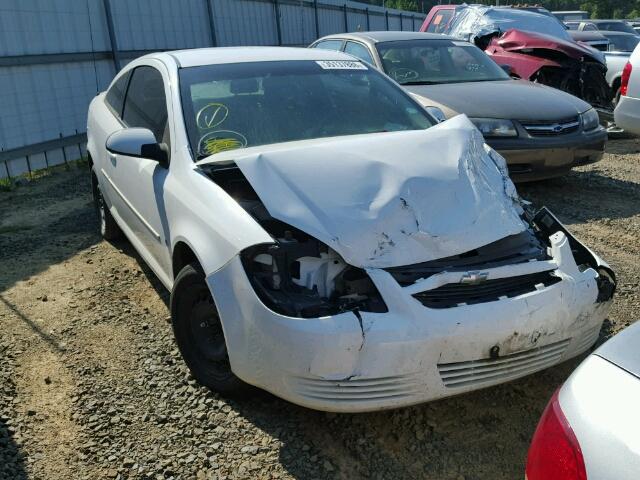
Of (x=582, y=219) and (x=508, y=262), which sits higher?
(x=508, y=262)

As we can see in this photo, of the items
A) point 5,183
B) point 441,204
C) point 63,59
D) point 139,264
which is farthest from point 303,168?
point 63,59

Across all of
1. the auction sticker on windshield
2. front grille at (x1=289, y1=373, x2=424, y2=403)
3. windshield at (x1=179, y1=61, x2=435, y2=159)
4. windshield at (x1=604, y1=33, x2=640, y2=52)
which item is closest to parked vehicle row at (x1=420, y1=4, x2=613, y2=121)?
windshield at (x1=604, y1=33, x2=640, y2=52)

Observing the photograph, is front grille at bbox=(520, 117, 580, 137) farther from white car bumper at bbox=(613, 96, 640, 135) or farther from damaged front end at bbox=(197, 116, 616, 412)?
damaged front end at bbox=(197, 116, 616, 412)

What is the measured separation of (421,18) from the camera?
28844mm

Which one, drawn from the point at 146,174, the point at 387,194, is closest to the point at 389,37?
the point at 146,174

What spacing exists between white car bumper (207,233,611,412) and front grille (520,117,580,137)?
3.76 meters

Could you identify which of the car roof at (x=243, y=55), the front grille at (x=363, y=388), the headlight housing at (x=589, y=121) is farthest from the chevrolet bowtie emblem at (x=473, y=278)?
the headlight housing at (x=589, y=121)

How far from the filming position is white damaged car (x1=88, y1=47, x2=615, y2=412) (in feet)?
8.32

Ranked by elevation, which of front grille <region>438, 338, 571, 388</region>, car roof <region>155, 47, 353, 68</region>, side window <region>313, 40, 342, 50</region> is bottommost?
front grille <region>438, 338, 571, 388</region>

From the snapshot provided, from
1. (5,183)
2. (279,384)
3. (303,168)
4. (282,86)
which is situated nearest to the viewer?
(279,384)

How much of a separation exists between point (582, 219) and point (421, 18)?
25.3m

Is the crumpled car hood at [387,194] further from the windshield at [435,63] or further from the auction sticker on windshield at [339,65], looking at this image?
the windshield at [435,63]

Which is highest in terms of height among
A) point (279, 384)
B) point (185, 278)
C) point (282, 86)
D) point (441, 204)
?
point (282, 86)

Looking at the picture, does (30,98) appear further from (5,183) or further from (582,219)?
(582,219)
